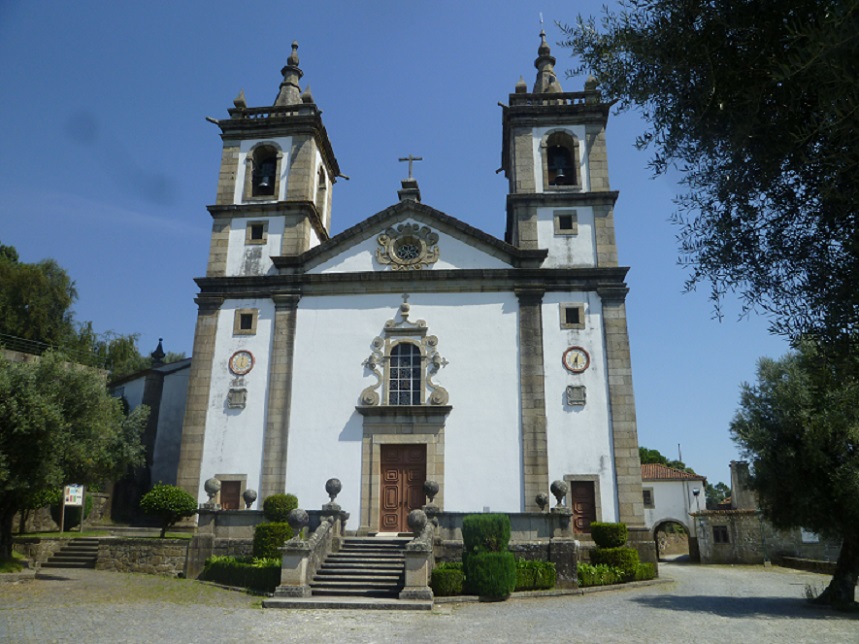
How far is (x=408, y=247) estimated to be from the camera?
70.2 ft

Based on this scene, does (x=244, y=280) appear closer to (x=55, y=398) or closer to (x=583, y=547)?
(x=55, y=398)

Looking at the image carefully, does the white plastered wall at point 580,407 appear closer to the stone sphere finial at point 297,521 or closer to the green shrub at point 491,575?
the green shrub at point 491,575

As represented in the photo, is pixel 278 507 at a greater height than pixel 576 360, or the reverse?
pixel 576 360

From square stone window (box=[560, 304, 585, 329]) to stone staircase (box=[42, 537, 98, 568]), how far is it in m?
14.3

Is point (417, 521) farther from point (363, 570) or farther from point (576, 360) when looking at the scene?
point (576, 360)

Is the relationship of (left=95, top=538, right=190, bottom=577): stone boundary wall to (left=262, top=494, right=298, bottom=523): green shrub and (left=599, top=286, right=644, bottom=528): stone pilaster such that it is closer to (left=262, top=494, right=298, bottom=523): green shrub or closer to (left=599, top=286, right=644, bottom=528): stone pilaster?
(left=262, top=494, right=298, bottom=523): green shrub

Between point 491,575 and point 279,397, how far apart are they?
9.02 m

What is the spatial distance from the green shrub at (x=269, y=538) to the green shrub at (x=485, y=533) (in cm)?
434

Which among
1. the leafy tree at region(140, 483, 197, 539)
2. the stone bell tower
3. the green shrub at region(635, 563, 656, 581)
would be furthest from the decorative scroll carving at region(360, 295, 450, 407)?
the green shrub at region(635, 563, 656, 581)

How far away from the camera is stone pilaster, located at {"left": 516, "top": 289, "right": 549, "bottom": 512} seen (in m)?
18.2

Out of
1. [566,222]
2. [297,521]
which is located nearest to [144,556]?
[297,521]

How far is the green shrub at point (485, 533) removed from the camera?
545 inches

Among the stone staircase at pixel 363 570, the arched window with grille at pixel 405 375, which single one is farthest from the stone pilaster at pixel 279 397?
the stone staircase at pixel 363 570

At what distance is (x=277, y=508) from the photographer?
1686cm
